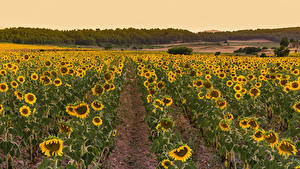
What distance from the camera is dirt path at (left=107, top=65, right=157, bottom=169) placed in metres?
6.79

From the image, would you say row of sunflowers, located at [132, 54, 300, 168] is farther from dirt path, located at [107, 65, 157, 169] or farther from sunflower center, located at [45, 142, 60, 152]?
sunflower center, located at [45, 142, 60, 152]

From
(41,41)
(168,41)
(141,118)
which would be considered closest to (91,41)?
(41,41)

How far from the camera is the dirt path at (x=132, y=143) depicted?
22.3 ft

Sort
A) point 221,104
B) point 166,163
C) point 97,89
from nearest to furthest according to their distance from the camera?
point 166,163 → point 221,104 → point 97,89

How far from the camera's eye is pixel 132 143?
8.22 meters

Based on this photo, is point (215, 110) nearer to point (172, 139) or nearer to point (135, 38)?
point (172, 139)

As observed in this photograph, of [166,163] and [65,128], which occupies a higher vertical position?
[65,128]

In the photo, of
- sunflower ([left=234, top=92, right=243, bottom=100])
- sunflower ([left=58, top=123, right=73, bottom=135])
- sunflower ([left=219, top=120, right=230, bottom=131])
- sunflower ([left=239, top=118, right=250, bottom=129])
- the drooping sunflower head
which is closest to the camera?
sunflower ([left=58, top=123, right=73, bottom=135])

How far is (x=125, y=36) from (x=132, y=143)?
545 ft

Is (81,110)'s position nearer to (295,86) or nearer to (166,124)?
(166,124)

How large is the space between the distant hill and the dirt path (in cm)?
11907

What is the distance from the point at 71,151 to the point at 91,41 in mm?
143254

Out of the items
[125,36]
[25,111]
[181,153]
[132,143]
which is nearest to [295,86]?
[132,143]

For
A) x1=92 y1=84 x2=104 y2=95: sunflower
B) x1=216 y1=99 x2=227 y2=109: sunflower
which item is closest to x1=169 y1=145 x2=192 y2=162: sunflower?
x1=216 y1=99 x2=227 y2=109: sunflower
